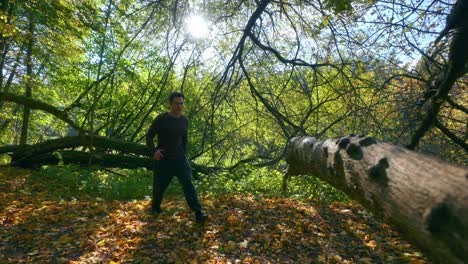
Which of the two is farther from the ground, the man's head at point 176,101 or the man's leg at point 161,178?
the man's head at point 176,101

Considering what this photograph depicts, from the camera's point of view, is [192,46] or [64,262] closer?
[64,262]

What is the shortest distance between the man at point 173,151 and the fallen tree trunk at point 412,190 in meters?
2.37

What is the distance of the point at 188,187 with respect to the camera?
494cm

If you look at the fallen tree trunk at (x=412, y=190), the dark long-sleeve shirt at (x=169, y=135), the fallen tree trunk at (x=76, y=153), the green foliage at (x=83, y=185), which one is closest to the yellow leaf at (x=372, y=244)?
the fallen tree trunk at (x=412, y=190)

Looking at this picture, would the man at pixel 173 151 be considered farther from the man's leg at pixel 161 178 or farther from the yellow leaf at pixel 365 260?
the yellow leaf at pixel 365 260

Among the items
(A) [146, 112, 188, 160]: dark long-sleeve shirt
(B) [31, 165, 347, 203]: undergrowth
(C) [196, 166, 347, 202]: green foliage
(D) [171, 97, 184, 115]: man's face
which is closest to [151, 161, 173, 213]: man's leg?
(A) [146, 112, 188, 160]: dark long-sleeve shirt

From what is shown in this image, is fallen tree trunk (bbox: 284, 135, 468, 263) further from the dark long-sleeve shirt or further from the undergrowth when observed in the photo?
the undergrowth

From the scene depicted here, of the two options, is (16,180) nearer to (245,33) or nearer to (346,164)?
(245,33)

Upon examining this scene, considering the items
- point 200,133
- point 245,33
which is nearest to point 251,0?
point 245,33

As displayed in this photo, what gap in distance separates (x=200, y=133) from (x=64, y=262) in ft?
46.7

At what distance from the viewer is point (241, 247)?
4.15 m

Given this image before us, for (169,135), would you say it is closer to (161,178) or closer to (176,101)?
(176,101)

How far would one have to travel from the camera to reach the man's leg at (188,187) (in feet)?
16.0

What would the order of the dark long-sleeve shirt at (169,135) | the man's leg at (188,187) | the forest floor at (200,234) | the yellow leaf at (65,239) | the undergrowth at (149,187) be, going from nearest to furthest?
the forest floor at (200,234), the yellow leaf at (65,239), the man's leg at (188,187), the dark long-sleeve shirt at (169,135), the undergrowth at (149,187)
